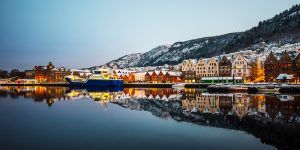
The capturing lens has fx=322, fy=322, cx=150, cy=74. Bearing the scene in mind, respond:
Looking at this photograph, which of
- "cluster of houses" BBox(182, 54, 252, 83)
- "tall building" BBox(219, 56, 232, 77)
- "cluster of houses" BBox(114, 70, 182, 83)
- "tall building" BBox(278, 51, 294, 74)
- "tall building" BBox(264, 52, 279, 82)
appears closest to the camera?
"tall building" BBox(278, 51, 294, 74)

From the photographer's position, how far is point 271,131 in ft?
63.8

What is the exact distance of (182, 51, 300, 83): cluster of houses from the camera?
8806 centimetres

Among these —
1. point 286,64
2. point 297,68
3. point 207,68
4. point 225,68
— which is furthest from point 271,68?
point 207,68

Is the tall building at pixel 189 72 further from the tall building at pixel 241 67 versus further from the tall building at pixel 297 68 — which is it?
the tall building at pixel 297 68

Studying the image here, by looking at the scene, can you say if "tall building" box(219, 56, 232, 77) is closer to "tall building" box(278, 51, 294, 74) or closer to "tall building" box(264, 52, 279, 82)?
"tall building" box(264, 52, 279, 82)

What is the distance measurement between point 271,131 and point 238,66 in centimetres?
9142

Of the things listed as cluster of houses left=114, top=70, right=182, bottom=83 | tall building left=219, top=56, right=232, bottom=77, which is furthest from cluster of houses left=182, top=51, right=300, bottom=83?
cluster of houses left=114, top=70, right=182, bottom=83

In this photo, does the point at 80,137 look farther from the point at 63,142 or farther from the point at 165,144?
the point at 165,144

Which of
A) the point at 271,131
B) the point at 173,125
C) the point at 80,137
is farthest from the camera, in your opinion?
the point at 173,125

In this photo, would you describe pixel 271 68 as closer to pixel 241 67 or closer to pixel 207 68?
pixel 241 67

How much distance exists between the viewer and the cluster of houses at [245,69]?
289ft

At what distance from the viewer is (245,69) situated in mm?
106562

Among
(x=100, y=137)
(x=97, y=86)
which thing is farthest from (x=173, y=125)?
(x=97, y=86)

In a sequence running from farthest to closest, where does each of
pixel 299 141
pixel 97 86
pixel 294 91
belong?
pixel 97 86 → pixel 294 91 → pixel 299 141
